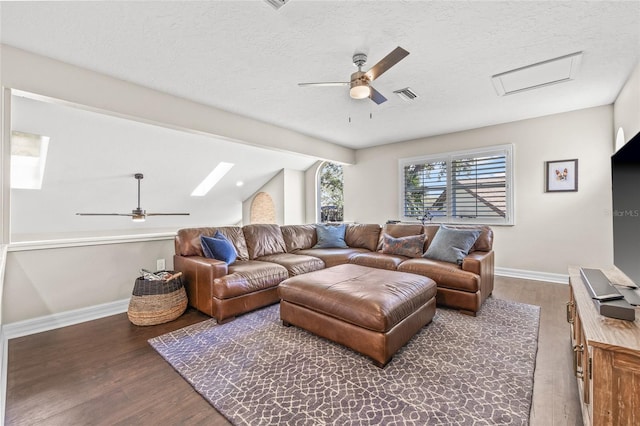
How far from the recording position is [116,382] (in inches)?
70.3

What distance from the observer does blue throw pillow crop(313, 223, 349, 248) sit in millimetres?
4430

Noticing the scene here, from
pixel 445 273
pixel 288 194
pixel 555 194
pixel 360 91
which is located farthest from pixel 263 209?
pixel 555 194

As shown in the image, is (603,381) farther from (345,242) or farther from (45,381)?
(345,242)

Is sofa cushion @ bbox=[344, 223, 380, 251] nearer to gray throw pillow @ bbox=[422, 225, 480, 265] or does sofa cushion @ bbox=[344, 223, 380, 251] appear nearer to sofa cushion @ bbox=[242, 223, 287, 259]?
gray throw pillow @ bbox=[422, 225, 480, 265]

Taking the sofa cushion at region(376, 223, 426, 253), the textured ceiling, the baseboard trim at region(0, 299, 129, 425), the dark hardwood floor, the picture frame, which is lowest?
the dark hardwood floor

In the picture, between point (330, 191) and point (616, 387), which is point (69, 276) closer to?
point (616, 387)

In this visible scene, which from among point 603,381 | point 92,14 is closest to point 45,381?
point 92,14

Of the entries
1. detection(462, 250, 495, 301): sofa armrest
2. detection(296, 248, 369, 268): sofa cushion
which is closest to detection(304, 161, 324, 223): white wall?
detection(296, 248, 369, 268): sofa cushion

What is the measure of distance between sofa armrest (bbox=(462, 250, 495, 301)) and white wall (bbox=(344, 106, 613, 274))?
155cm

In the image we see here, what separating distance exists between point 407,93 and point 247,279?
279 cm

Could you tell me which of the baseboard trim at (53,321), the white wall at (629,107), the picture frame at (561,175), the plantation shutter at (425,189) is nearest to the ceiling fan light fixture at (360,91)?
the white wall at (629,107)

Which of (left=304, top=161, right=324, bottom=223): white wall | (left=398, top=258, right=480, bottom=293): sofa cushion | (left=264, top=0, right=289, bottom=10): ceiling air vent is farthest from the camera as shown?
(left=304, top=161, right=324, bottom=223): white wall

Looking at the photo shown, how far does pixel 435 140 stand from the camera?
517 cm

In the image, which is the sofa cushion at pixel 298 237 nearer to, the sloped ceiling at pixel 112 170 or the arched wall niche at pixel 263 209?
the sloped ceiling at pixel 112 170
